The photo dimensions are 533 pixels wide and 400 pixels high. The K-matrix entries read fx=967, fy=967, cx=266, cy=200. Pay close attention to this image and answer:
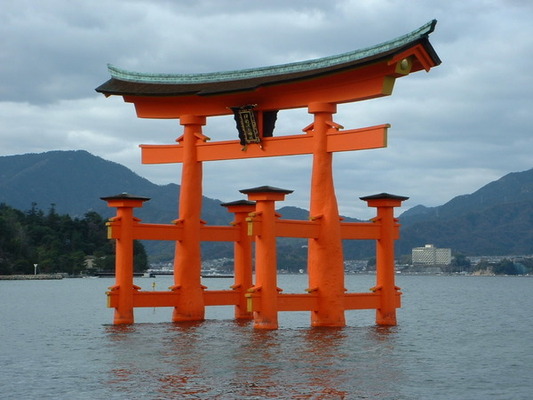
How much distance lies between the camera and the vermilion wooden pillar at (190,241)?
32250 millimetres

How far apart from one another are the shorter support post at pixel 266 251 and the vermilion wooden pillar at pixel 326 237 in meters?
1.54

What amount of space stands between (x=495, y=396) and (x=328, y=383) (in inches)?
137

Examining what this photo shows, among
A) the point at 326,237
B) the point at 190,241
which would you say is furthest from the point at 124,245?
the point at 326,237

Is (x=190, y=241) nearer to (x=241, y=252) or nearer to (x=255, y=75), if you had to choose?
(x=241, y=252)

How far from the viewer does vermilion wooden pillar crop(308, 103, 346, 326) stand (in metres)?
29.0

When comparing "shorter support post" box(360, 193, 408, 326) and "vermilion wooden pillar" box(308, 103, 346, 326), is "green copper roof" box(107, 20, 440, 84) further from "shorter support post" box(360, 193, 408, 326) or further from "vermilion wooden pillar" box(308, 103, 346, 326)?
"shorter support post" box(360, 193, 408, 326)

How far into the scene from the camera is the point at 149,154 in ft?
110

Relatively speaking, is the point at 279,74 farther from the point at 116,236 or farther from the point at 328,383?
the point at 328,383

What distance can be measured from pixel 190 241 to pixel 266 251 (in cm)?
490

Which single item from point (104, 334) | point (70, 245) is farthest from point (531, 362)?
point (70, 245)

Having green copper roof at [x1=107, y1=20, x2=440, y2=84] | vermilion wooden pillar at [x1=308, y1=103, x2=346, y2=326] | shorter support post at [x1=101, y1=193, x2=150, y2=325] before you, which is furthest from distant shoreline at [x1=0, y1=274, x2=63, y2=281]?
Answer: vermilion wooden pillar at [x1=308, y1=103, x2=346, y2=326]

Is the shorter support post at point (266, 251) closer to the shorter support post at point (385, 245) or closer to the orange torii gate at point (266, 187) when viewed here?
the orange torii gate at point (266, 187)

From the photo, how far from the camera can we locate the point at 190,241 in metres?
32.3

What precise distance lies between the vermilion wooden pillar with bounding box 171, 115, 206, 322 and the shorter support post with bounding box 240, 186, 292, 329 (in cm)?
458
